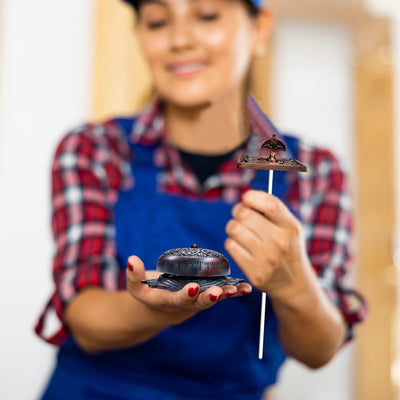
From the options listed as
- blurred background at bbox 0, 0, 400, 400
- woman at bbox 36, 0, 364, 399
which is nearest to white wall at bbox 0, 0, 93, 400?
blurred background at bbox 0, 0, 400, 400

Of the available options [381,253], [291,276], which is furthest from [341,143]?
[291,276]

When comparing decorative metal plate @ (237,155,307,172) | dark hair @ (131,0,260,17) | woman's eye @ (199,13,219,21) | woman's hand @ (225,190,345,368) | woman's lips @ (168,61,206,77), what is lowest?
woman's hand @ (225,190,345,368)

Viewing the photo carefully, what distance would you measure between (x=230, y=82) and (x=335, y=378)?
1332 mm

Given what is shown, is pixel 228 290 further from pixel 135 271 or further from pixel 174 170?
pixel 174 170

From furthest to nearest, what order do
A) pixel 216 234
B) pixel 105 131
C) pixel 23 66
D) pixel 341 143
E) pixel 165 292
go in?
pixel 341 143
pixel 23 66
pixel 105 131
pixel 216 234
pixel 165 292

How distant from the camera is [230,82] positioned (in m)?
0.52

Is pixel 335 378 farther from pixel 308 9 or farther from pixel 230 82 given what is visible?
pixel 230 82

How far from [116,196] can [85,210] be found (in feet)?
0.16

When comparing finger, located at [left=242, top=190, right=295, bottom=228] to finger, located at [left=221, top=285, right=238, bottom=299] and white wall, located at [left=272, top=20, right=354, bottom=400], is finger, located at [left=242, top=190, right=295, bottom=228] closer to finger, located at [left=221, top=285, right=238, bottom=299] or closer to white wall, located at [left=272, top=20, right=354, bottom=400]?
finger, located at [left=221, top=285, right=238, bottom=299]

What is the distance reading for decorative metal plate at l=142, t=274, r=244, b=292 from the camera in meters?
0.30

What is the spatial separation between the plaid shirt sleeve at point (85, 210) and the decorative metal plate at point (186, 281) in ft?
1.02

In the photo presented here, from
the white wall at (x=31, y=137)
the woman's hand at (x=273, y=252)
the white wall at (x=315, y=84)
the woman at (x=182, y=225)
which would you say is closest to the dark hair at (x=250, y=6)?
the woman at (x=182, y=225)

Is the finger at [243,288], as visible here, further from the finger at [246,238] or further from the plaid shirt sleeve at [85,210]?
the plaid shirt sleeve at [85,210]

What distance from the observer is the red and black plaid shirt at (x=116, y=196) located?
0.63 meters
